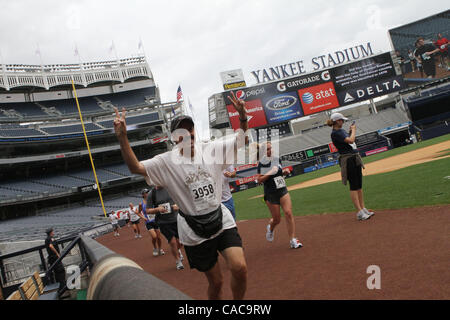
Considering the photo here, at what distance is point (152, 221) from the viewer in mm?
11273

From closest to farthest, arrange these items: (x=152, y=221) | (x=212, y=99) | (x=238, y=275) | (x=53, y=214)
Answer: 1. (x=238, y=275)
2. (x=152, y=221)
3. (x=53, y=214)
4. (x=212, y=99)

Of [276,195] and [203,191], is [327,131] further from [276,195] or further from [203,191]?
[203,191]

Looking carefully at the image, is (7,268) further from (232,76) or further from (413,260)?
(232,76)

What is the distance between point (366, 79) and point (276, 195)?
42.8m

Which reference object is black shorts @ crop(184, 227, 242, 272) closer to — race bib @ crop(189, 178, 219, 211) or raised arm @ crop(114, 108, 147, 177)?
race bib @ crop(189, 178, 219, 211)

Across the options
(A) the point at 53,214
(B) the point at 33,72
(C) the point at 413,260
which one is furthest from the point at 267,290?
(B) the point at 33,72

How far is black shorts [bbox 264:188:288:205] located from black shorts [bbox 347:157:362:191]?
4.94 feet

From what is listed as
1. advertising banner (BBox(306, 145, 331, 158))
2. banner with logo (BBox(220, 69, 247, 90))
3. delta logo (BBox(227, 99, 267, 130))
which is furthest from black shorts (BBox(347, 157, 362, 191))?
banner with logo (BBox(220, 69, 247, 90))

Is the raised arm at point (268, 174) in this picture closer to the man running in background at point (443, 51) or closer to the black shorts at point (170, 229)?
the black shorts at point (170, 229)

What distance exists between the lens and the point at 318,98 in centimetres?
4409

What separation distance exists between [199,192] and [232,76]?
44526 mm

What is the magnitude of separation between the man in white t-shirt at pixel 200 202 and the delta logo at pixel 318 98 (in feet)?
138

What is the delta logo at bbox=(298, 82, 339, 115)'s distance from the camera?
44062 mm

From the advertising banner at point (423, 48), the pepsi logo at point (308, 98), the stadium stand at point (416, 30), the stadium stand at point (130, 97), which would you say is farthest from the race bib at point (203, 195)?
the stadium stand at point (130, 97)
